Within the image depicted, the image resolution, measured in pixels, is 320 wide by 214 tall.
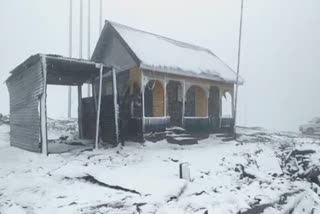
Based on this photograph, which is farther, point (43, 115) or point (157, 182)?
point (43, 115)

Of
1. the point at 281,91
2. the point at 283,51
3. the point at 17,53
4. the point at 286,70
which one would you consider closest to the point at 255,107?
the point at 281,91

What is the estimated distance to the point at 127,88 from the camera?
17516 mm

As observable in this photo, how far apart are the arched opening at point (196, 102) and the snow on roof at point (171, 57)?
4.39 ft

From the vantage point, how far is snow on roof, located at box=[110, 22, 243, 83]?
1712 centimetres

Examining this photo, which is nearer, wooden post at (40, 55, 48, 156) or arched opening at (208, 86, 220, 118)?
wooden post at (40, 55, 48, 156)

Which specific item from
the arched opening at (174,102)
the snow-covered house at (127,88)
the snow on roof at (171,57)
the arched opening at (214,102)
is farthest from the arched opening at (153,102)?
the arched opening at (214,102)

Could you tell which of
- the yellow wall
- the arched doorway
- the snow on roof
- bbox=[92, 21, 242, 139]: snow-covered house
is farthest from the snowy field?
the arched doorway

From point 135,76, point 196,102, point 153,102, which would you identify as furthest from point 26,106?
point 196,102

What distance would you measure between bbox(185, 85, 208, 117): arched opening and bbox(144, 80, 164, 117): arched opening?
100 inches

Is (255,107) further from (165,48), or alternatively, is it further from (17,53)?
(165,48)

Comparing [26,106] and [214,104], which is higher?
[214,104]

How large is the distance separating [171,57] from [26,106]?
782cm

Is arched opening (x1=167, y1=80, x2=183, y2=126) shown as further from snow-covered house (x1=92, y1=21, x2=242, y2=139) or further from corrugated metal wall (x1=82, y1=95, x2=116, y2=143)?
corrugated metal wall (x1=82, y1=95, x2=116, y2=143)

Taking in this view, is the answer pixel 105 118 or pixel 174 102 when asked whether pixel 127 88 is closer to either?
pixel 105 118
